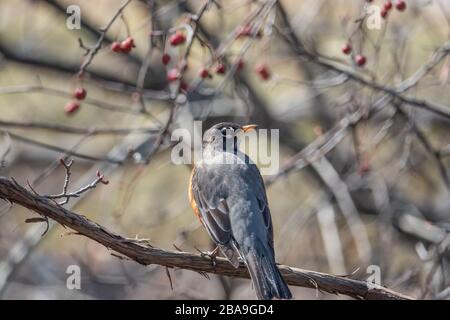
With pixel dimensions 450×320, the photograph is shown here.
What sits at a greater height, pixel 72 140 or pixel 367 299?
pixel 72 140

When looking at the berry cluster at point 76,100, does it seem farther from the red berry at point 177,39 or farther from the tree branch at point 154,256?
the tree branch at point 154,256

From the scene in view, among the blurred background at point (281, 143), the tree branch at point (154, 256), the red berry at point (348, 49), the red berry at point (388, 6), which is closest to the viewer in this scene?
the tree branch at point (154, 256)

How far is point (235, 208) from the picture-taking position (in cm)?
485

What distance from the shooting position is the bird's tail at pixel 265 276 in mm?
4094

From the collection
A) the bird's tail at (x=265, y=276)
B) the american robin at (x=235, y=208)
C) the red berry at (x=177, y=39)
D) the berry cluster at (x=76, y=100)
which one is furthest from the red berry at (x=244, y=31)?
the bird's tail at (x=265, y=276)

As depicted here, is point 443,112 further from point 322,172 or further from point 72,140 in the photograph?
point 72,140

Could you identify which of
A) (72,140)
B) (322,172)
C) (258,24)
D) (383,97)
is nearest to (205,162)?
(258,24)

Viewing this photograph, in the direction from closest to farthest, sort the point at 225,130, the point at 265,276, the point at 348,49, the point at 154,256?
the point at 154,256
the point at 265,276
the point at 348,49
the point at 225,130

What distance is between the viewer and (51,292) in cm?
726

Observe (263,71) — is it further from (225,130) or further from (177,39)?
(177,39)

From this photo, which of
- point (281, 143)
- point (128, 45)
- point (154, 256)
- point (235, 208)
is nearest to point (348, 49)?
point (235, 208)

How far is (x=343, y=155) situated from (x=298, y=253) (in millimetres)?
1050

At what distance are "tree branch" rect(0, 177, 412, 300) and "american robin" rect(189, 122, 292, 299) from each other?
0.09 m

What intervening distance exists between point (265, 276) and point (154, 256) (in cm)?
64
